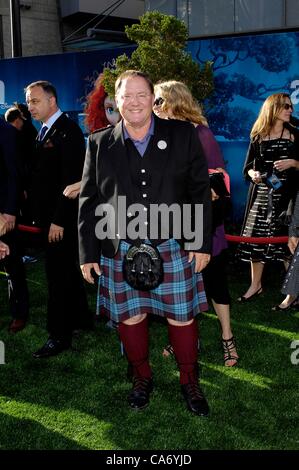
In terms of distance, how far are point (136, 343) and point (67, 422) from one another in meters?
0.60

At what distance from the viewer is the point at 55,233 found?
12.6 ft

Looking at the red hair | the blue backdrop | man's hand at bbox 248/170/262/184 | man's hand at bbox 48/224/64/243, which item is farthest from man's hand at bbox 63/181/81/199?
the blue backdrop

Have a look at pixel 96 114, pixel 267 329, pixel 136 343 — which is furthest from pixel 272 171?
pixel 136 343

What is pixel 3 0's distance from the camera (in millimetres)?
17438

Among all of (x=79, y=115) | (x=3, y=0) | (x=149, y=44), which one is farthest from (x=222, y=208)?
(x=3, y=0)

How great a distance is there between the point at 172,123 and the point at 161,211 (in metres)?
0.50

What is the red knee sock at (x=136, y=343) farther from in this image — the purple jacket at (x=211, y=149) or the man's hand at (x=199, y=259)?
the purple jacket at (x=211, y=149)

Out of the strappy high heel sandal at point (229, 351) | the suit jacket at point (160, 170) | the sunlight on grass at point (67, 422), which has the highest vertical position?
the suit jacket at point (160, 170)

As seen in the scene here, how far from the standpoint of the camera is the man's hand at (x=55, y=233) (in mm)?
3846

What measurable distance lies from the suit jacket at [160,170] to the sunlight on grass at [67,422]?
0.98m

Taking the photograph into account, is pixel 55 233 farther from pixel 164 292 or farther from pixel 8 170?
pixel 164 292

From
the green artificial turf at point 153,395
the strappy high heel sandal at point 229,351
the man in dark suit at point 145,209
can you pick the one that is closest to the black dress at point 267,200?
the green artificial turf at point 153,395

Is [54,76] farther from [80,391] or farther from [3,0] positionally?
[3,0]

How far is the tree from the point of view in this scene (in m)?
6.59
